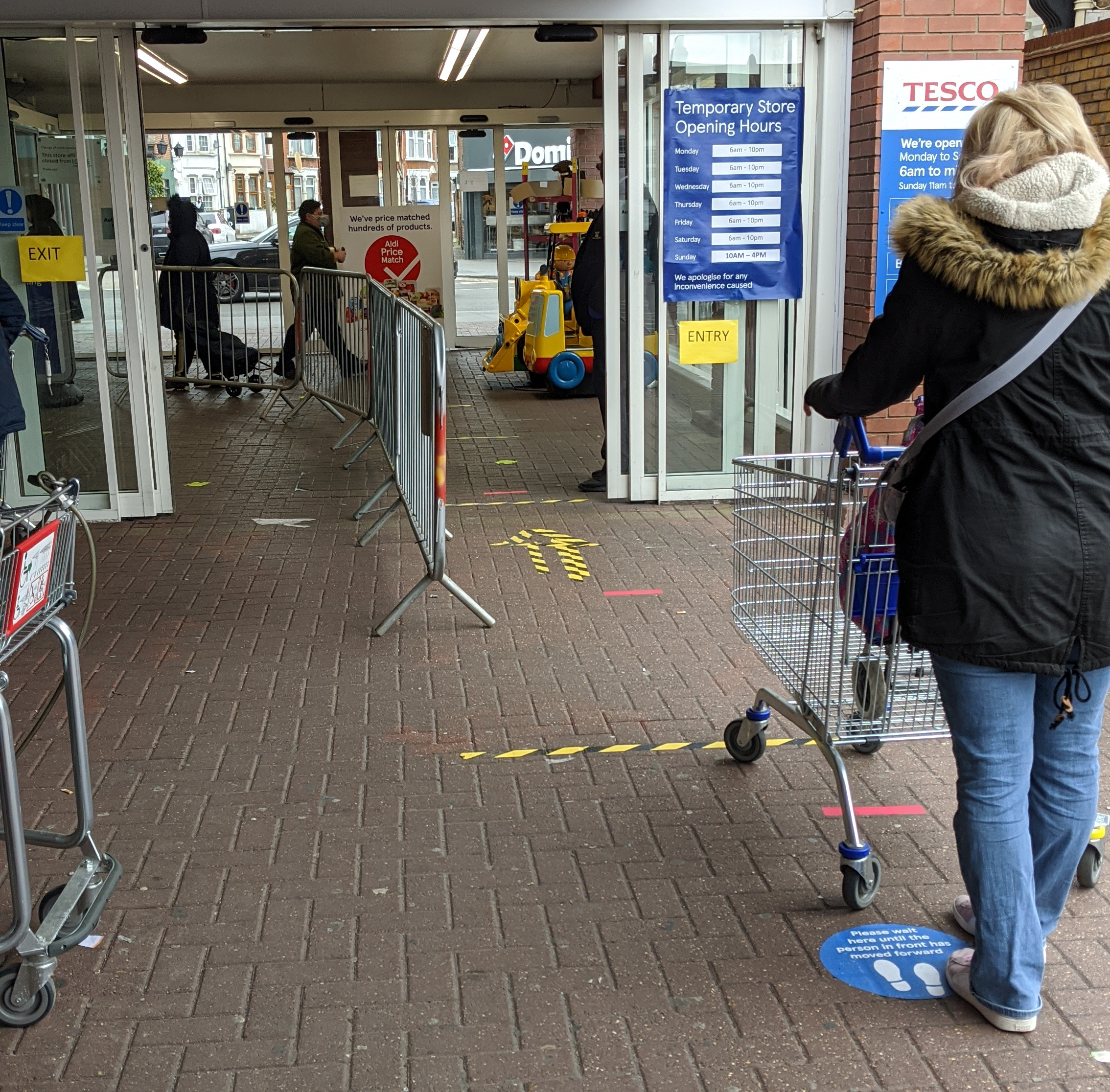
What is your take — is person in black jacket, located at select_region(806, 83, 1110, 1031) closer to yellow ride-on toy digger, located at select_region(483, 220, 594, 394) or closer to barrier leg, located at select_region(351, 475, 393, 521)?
barrier leg, located at select_region(351, 475, 393, 521)

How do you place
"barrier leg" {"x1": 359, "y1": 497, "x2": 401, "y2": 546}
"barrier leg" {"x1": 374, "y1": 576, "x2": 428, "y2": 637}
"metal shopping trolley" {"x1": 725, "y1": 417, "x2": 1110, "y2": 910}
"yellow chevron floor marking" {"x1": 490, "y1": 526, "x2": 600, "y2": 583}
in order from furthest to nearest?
"barrier leg" {"x1": 359, "y1": 497, "x2": 401, "y2": 546} → "yellow chevron floor marking" {"x1": 490, "y1": 526, "x2": 600, "y2": 583} → "barrier leg" {"x1": 374, "y1": 576, "x2": 428, "y2": 637} → "metal shopping trolley" {"x1": 725, "y1": 417, "x2": 1110, "y2": 910}

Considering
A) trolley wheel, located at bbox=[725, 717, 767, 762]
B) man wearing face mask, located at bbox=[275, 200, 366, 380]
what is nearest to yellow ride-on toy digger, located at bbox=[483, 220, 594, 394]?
man wearing face mask, located at bbox=[275, 200, 366, 380]

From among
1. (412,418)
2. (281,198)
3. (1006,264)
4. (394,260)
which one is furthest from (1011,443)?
(281,198)

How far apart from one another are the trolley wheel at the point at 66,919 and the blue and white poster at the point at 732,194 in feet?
17.6

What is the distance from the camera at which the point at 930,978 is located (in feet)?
10.2

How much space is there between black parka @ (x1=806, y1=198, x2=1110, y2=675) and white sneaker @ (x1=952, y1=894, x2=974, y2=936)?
0.87 m

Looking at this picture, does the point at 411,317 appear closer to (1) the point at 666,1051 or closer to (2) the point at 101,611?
(2) the point at 101,611

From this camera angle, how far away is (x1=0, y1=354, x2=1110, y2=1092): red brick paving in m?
2.84

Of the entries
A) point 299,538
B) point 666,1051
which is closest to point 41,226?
point 299,538

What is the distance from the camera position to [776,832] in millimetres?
3855

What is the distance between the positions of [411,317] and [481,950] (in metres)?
3.62

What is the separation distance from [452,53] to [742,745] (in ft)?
32.1

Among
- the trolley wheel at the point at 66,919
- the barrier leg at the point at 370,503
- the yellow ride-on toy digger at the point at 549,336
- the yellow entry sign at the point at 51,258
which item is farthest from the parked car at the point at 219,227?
the trolley wheel at the point at 66,919

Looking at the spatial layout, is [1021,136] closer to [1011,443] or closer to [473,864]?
[1011,443]
